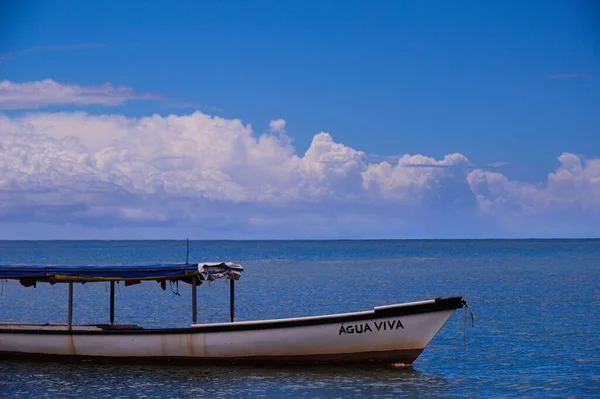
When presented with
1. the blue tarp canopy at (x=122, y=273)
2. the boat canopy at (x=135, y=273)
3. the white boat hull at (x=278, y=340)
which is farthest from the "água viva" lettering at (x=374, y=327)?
the blue tarp canopy at (x=122, y=273)

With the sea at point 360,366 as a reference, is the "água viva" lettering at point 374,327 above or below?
above

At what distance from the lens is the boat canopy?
2383cm

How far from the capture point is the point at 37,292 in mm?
55125

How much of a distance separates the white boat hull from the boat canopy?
5.43 ft

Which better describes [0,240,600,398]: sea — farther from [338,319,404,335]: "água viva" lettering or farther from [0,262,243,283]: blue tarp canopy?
[0,262,243,283]: blue tarp canopy

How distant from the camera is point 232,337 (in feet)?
75.5

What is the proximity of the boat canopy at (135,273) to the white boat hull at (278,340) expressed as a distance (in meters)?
1.65

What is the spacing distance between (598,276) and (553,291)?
21175 mm

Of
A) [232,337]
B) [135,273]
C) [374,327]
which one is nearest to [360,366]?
[374,327]

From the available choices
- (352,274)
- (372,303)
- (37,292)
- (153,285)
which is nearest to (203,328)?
(372,303)

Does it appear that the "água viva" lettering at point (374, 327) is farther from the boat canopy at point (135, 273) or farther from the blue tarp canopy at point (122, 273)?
the blue tarp canopy at point (122, 273)

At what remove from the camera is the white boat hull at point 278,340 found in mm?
22328

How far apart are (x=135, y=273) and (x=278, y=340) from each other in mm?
5100

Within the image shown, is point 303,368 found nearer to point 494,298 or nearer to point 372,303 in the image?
point 372,303
